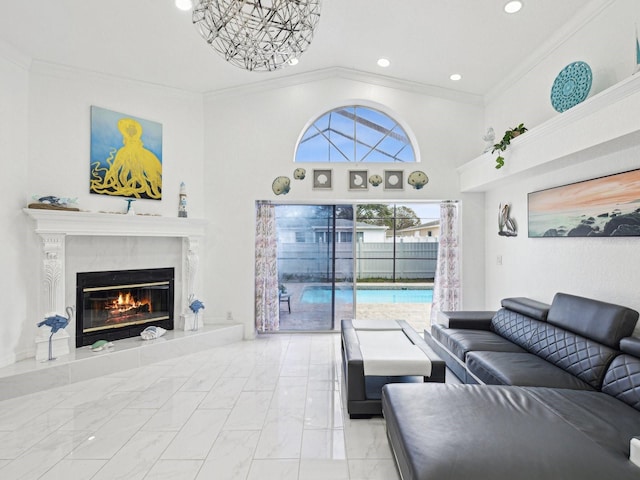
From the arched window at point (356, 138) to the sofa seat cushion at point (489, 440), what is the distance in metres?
3.71

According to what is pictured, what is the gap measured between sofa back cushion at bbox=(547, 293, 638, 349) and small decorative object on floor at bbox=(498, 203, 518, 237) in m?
1.27

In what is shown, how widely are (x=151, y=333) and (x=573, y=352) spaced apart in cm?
440

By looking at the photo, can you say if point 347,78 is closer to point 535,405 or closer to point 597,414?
point 535,405

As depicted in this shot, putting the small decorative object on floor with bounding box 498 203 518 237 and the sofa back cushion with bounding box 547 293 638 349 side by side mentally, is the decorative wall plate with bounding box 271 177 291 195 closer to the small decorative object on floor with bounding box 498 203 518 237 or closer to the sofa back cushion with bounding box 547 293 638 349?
the small decorative object on floor with bounding box 498 203 518 237

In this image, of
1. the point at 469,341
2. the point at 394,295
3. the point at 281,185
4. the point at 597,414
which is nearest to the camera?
the point at 597,414

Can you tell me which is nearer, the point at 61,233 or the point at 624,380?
the point at 624,380

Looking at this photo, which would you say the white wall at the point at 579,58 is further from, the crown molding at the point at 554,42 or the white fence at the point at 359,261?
the white fence at the point at 359,261

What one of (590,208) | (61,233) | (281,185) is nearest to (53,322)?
(61,233)

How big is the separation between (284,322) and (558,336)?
3.66 meters

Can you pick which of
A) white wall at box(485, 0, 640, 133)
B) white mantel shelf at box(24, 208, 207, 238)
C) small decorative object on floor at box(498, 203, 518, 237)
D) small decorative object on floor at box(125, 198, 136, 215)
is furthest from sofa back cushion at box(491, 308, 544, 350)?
small decorative object on floor at box(125, 198, 136, 215)

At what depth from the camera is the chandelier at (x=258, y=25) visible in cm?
167

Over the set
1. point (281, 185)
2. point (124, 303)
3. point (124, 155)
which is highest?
point (124, 155)

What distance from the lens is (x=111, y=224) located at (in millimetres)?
3877

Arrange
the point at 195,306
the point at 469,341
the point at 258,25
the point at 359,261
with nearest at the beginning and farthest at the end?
the point at 258,25 → the point at 469,341 → the point at 195,306 → the point at 359,261
